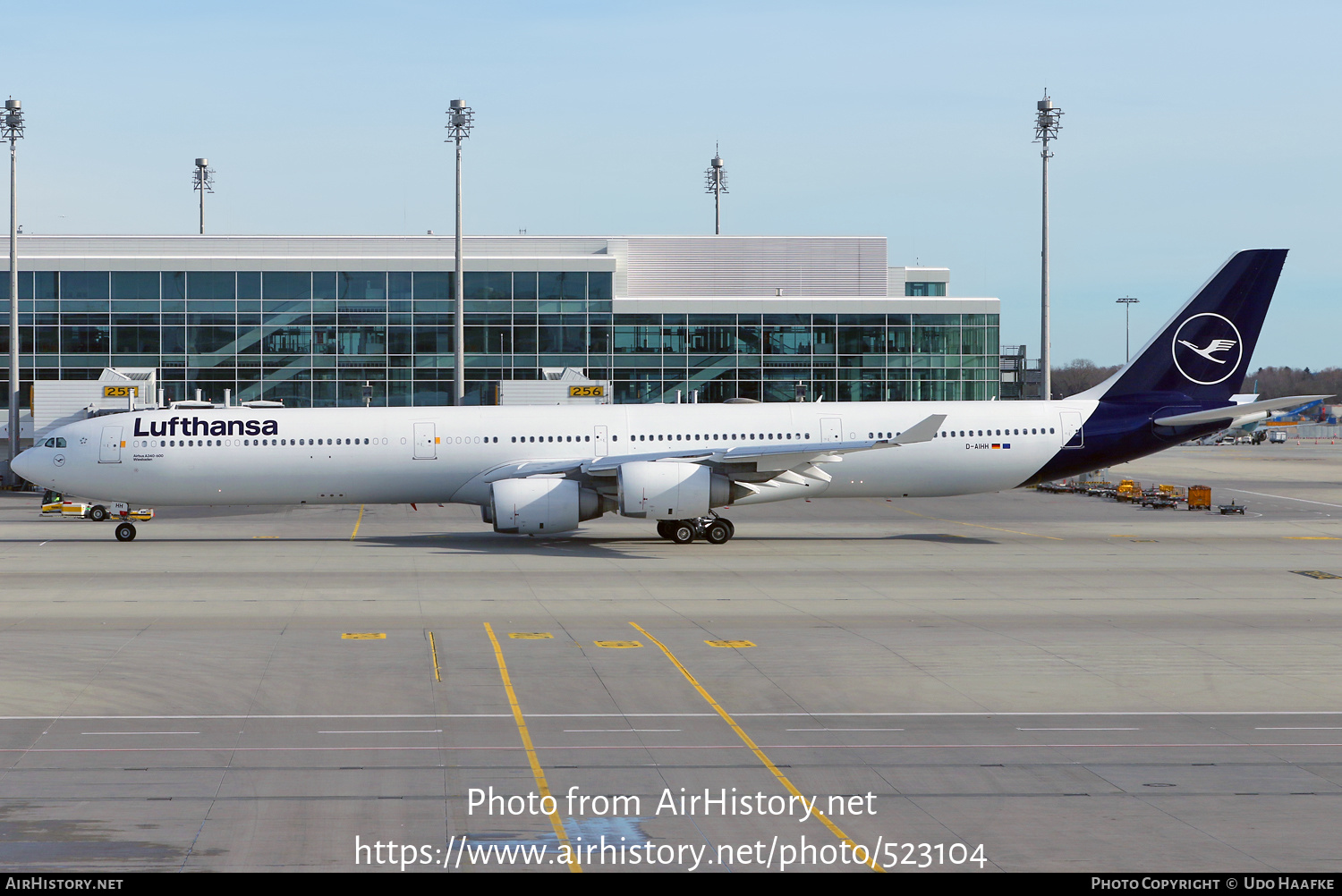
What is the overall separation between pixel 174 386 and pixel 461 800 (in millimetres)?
69802

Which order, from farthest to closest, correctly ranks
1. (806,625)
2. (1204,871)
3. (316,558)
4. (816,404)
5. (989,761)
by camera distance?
(816,404) < (316,558) < (806,625) < (989,761) < (1204,871)

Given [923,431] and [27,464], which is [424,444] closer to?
[27,464]

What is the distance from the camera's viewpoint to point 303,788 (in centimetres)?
1206

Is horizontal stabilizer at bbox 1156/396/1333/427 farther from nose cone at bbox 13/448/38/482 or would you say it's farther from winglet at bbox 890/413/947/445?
nose cone at bbox 13/448/38/482

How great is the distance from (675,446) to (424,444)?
25.0 ft

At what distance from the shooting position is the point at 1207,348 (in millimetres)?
39531

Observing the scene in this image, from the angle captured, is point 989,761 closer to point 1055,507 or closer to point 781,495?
point 781,495

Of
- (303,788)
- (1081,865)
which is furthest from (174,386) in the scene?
(1081,865)

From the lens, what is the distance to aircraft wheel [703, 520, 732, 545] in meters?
36.8

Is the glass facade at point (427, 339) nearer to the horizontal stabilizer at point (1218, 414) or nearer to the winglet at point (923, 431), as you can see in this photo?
the horizontal stabilizer at point (1218, 414)

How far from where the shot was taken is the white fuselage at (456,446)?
1451 inches

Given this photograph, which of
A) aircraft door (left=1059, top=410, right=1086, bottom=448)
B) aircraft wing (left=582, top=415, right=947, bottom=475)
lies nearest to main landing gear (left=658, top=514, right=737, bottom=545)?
aircraft wing (left=582, top=415, right=947, bottom=475)

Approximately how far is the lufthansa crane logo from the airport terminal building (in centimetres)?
3738

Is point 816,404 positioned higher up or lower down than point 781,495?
higher up
